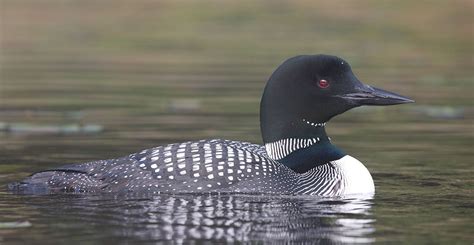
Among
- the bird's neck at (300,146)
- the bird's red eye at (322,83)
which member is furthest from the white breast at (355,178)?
the bird's red eye at (322,83)

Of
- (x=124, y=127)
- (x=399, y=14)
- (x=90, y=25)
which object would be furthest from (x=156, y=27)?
(x=124, y=127)

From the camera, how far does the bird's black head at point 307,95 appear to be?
7.84m

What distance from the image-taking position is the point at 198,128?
11125 millimetres

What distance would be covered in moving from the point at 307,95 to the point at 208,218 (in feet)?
4.74

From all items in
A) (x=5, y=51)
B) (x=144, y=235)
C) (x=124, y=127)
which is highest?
(x=5, y=51)

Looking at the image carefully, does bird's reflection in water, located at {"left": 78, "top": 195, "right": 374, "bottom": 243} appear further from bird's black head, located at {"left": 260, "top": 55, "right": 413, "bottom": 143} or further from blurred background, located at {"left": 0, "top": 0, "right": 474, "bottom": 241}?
bird's black head, located at {"left": 260, "top": 55, "right": 413, "bottom": 143}

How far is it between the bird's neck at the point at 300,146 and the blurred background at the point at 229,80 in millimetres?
467

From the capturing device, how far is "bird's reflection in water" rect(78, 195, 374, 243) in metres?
6.29

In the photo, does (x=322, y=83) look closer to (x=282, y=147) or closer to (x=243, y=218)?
(x=282, y=147)

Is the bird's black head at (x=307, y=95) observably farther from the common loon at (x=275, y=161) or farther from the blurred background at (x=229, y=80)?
the blurred background at (x=229, y=80)

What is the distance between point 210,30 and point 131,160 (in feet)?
58.2

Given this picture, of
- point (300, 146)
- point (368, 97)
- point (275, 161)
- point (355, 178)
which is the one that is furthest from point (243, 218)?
point (368, 97)

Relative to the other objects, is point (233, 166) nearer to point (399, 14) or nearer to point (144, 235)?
point (144, 235)

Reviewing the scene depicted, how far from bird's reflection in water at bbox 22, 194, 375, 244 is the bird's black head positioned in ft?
1.83
